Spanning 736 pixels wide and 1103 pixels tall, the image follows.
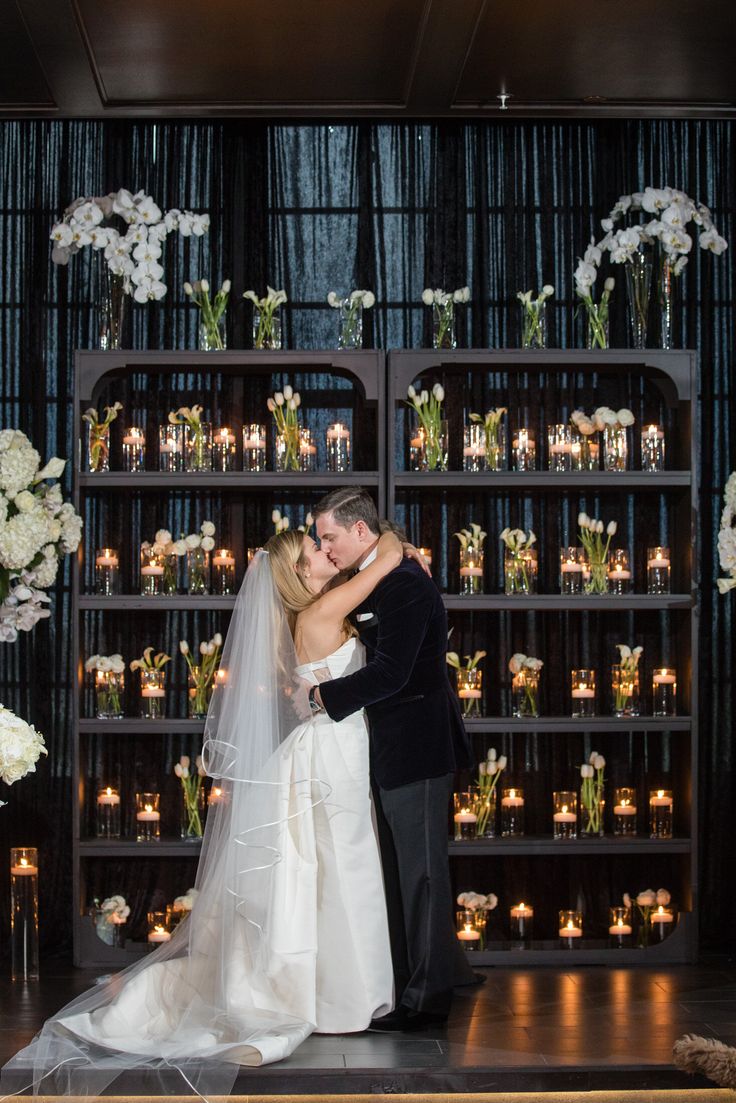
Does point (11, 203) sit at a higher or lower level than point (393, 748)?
higher

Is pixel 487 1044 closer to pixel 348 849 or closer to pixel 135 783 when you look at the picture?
pixel 348 849

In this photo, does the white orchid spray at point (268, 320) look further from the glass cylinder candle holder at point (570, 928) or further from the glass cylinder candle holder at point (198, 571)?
the glass cylinder candle holder at point (570, 928)

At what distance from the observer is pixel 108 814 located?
564cm

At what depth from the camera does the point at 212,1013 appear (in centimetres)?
420

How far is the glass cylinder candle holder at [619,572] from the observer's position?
227 inches

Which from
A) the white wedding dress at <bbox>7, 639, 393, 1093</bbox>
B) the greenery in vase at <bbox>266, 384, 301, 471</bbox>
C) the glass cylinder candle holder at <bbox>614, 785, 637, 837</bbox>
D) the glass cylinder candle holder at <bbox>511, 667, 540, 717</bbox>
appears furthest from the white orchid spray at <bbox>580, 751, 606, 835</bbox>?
the greenery in vase at <bbox>266, 384, 301, 471</bbox>

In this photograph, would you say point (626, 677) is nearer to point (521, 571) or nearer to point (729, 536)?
point (521, 571)

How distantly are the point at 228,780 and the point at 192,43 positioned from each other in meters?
2.91

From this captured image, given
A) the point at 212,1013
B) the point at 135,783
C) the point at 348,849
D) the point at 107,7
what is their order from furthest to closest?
the point at 135,783, the point at 107,7, the point at 348,849, the point at 212,1013

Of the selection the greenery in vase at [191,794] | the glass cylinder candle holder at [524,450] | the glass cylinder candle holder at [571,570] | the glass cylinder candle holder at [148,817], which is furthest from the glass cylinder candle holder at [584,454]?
the glass cylinder candle holder at [148,817]

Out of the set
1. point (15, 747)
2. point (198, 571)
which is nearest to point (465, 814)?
point (198, 571)

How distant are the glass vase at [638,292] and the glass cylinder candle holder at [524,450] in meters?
0.61

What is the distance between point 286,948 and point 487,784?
1.64m

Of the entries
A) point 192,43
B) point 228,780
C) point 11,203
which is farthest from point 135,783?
point 192,43
